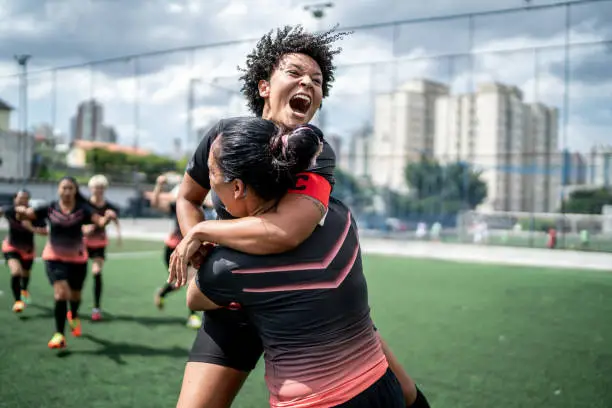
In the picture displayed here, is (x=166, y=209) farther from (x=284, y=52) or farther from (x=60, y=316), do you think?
(x=284, y=52)

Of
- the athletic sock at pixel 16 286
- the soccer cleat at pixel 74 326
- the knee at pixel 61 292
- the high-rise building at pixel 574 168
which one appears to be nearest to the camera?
the knee at pixel 61 292

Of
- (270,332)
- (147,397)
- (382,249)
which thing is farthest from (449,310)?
(382,249)

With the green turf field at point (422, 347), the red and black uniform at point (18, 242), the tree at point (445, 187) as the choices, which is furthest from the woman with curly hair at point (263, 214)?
the tree at point (445, 187)

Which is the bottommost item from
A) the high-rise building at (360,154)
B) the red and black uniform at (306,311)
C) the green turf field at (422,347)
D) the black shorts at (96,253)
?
the green turf field at (422,347)

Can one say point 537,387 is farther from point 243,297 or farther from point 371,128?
point 371,128

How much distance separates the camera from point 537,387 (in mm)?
5336

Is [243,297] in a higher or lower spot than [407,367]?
higher

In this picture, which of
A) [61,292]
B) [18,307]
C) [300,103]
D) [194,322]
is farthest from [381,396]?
[18,307]

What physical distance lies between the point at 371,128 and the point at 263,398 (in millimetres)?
24088

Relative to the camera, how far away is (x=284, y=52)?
2623mm

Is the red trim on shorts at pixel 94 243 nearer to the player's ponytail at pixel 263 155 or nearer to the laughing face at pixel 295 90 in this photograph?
the laughing face at pixel 295 90

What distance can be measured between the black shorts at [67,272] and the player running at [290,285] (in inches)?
222

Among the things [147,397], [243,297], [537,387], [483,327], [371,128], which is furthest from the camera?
[371,128]

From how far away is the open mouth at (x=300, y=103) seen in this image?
2.44m
